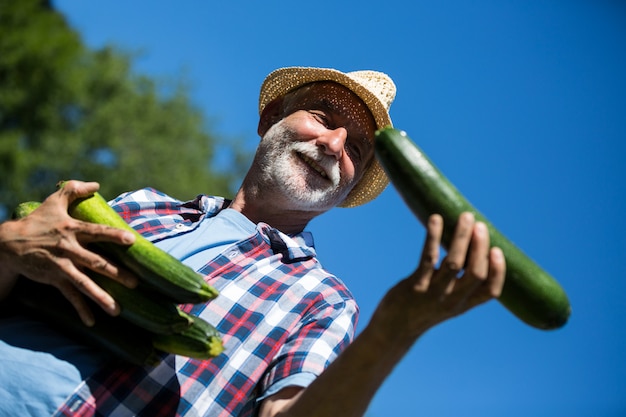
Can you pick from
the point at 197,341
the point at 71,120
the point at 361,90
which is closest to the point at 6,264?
the point at 197,341

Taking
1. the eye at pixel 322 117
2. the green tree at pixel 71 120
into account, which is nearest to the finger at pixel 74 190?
the eye at pixel 322 117

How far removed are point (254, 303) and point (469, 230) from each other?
1210mm

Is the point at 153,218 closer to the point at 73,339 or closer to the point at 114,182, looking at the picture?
the point at 73,339

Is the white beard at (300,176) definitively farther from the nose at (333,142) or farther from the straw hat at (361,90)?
the straw hat at (361,90)

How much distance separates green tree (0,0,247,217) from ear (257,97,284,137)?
13.9 m

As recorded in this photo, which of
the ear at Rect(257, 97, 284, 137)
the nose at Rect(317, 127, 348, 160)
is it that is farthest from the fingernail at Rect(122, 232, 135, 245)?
the ear at Rect(257, 97, 284, 137)

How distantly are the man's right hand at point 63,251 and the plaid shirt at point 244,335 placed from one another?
12.4 inches

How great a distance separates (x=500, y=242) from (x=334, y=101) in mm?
2040

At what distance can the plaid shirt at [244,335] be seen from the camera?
246 centimetres

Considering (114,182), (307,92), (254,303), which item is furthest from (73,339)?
(114,182)

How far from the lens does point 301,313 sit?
281 centimetres

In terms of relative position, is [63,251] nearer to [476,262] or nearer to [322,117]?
[476,262]

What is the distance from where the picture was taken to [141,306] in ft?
7.25

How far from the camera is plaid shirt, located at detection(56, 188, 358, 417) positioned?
2.46 metres
